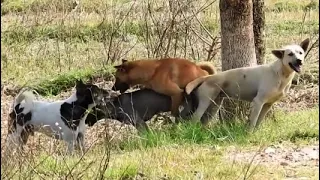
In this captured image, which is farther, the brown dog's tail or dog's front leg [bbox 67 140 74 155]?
the brown dog's tail

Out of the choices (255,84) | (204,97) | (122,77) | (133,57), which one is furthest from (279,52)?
(133,57)

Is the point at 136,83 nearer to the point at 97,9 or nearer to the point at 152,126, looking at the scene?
the point at 152,126

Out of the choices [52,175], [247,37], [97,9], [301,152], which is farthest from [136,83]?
[97,9]

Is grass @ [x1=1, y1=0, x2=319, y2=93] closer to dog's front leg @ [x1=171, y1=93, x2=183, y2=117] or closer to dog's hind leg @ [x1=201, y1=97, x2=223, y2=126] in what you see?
dog's front leg @ [x1=171, y1=93, x2=183, y2=117]

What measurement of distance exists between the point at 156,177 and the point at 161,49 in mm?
4947

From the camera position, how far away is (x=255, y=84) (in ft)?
26.0

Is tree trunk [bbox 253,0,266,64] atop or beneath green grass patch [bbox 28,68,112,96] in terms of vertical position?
atop

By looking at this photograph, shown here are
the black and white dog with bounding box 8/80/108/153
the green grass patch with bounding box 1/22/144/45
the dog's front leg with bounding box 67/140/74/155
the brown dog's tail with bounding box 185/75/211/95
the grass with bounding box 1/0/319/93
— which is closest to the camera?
the dog's front leg with bounding box 67/140/74/155

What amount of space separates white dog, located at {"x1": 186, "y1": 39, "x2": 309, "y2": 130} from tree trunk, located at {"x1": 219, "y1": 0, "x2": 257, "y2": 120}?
0.48 feet

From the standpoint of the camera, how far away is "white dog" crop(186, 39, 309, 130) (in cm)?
744

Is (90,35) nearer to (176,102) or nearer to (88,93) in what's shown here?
(176,102)

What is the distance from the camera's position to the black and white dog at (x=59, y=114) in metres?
7.65

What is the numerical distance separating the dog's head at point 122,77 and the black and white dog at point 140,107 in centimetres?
13

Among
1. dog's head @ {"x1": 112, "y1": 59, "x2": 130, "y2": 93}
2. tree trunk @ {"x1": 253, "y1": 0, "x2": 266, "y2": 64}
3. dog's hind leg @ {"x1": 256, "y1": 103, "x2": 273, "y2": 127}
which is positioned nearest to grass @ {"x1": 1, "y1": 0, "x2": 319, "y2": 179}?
dog's hind leg @ {"x1": 256, "y1": 103, "x2": 273, "y2": 127}
